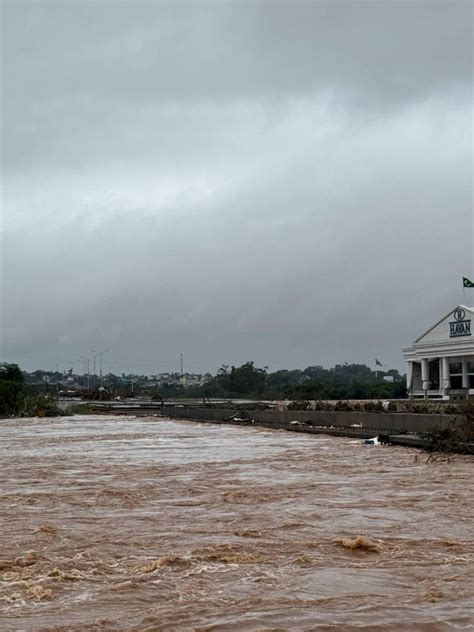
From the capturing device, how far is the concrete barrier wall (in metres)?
33.8

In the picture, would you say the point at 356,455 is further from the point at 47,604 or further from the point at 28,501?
the point at 47,604

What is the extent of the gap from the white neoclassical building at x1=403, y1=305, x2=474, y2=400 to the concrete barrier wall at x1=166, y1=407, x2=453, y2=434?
27568 millimetres

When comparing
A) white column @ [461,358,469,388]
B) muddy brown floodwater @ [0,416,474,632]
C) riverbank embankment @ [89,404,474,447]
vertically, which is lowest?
muddy brown floodwater @ [0,416,474,632]

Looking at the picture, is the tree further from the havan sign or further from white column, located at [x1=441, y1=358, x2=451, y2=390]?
the havan sign

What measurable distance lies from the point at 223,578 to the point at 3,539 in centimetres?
454

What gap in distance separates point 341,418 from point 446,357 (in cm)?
4678

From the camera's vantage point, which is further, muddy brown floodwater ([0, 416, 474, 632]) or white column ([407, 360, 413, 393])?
white column ([407, 360, 413, 393])

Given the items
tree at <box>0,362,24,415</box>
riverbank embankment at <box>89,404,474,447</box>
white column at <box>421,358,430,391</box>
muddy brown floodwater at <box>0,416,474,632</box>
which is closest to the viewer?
muddy brown floodwater at <box>0,416,474,632</box>

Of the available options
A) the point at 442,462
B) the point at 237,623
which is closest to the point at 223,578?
the point at 237,623

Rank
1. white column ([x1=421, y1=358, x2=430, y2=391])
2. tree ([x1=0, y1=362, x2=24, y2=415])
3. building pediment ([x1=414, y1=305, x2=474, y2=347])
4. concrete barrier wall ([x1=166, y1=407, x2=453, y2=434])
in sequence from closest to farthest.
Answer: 1. concrete barrier wall ([x1=166, y1=407, x2=453, y2=434])
2. building pediment ([x1=414, y1=305, x2=474, y2=347])
3. tree ([x1=0, y1=362, x2=24, y2=415])
4. white column ([x1=421, y1=358, x2=430, y2=391])

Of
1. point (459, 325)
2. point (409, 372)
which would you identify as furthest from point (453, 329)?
point (409, 372)

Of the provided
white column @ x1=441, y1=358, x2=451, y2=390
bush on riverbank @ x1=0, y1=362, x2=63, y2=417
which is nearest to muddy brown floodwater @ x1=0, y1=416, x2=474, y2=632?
white column @ x1=441, y1=358, x2=451, y2=390

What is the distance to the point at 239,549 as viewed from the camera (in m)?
11.6

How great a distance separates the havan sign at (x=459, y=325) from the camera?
278ft
